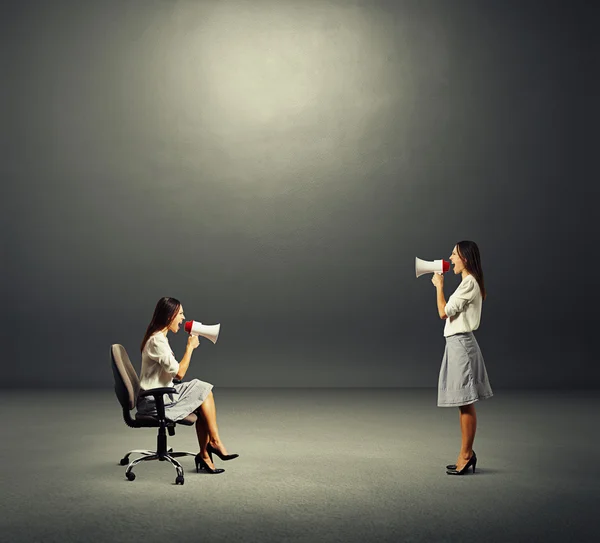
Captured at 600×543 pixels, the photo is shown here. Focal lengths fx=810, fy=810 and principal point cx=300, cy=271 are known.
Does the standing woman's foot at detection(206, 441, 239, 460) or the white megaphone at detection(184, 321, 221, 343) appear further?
the standing woman's foot at detection(206, 441, 239, 460)

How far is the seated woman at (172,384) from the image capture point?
14.4ft

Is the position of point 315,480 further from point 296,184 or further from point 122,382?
point 296,184

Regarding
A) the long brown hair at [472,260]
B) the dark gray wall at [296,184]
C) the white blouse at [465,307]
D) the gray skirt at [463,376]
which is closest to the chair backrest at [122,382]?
the gray skirt at [463,376]

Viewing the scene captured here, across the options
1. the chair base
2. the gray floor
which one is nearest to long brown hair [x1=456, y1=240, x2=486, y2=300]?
the gray floor

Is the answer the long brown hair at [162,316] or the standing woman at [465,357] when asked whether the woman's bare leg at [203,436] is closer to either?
the long brown hair at [162,316]

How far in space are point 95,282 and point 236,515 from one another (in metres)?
5.68

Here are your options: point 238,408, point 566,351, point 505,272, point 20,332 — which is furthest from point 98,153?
point 566,351

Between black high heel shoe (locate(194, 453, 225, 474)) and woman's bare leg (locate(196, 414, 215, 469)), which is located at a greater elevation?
woman's bare leg (locate(196, 414, 215, 469))

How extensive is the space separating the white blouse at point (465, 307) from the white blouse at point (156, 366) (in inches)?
60.8

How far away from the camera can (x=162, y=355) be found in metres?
4.38

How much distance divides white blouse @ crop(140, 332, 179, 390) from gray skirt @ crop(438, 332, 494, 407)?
1488 millimetres

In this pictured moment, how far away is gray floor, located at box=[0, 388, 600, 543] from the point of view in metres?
3.46

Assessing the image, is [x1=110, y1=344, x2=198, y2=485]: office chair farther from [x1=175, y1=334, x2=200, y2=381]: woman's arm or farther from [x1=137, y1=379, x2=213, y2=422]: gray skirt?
[x1=175, y1=334, x2=200, y2=381]: woman's arm

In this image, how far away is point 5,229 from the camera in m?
8.90
